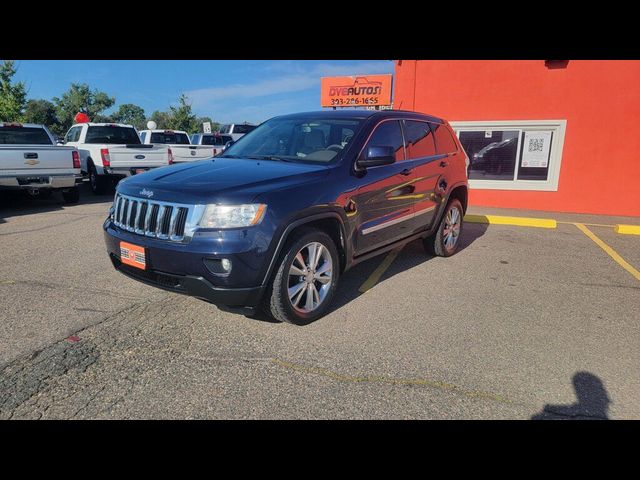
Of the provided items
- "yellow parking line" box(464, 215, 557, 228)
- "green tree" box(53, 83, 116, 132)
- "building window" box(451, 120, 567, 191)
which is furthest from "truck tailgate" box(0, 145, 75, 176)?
"green tree" box(53, 83, 116, 132)

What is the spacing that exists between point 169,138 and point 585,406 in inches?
584

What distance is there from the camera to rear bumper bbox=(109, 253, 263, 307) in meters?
2.98

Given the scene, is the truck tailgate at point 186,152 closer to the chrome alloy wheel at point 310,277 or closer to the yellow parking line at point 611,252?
the chrome alloy wheel at point 310,277

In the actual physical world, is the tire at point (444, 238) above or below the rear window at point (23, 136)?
below

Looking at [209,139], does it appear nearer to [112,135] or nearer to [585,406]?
[112,135]

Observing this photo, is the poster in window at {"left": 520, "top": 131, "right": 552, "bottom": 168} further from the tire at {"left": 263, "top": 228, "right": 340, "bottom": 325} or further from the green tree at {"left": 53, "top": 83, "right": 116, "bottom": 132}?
the green tree at {"left": 53, "top": 83, "right": 116, "bottom": 132}

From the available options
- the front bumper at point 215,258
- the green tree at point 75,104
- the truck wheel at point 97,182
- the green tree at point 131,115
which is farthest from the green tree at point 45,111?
the front bumper at point 215,258

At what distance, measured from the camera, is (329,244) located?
142 inches

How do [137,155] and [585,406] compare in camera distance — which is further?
[137,155]

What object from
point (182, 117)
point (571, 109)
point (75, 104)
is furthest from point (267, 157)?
point (75, 104)

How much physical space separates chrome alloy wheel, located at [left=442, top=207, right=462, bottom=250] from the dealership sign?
39.3ft

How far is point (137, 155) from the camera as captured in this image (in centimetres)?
1034

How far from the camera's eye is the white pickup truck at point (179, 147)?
458 inches
